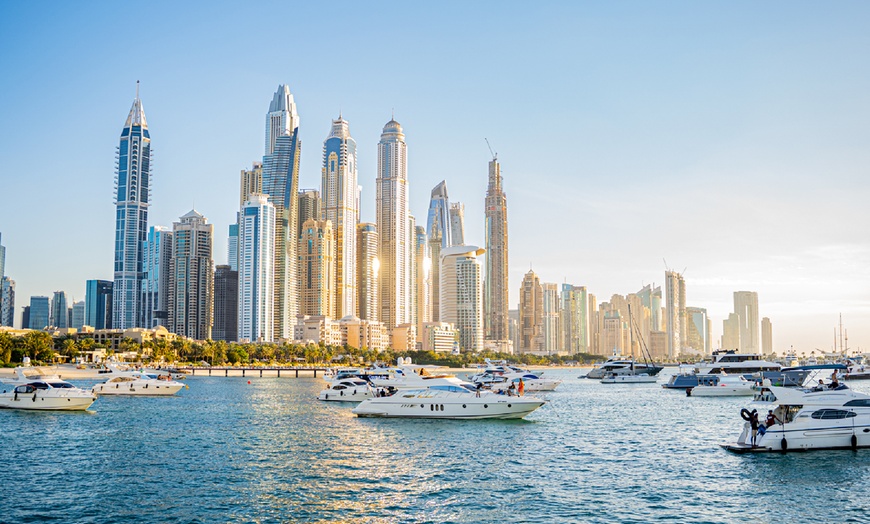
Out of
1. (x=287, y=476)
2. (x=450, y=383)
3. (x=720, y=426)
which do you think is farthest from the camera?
(x=450, y=383)

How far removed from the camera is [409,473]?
4697 centimetres

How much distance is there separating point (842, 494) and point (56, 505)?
39.3 m

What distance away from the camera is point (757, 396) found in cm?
10494

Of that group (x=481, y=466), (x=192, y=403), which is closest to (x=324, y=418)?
(x=192, y=403)

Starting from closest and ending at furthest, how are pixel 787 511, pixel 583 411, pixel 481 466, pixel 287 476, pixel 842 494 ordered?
pixel 787 511, pixel 842 494, pixel 287 476, pixel 481 466, pixel 583 411

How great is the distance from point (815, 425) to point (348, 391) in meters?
64.9

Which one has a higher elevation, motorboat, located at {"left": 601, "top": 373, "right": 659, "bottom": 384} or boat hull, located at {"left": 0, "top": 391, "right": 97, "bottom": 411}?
boat hull, located at {"left": 0, "top": 391, "right": 97, "bottom": 411}

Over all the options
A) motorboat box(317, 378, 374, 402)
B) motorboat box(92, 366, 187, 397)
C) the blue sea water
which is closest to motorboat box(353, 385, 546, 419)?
the blue sea water

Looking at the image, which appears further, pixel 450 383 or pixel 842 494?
pixel 450 383

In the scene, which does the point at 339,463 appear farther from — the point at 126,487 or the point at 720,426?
the point at 720,426

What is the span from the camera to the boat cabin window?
52.4 metres

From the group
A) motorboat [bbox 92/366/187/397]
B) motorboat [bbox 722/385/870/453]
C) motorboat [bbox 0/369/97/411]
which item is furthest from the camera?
motorboat [bbox 92/366/187/397]

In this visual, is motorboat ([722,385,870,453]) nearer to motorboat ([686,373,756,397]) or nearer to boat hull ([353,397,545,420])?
boat hull ([353,397,545,420])

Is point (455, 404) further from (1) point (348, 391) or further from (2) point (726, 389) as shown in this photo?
(2) point (726, 389)
